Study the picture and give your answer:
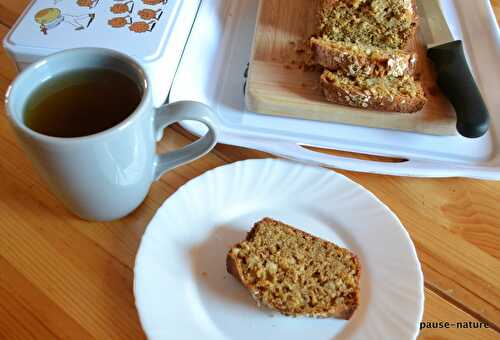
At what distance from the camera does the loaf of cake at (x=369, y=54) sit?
822mm

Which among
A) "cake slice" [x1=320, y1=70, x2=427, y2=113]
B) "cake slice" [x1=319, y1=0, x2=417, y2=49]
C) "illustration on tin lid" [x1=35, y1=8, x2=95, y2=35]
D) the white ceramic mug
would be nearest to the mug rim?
the white ceramic mug

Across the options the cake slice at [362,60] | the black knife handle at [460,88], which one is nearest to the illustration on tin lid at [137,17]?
the cake slice at [362,60]

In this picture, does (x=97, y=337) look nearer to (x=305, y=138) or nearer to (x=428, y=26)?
(x=305, y=138)

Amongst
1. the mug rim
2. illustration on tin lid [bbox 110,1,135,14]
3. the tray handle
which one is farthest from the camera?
illustration on tin lid [bbox 110,1,135,14]

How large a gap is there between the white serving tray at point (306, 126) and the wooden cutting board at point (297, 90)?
0.06ft

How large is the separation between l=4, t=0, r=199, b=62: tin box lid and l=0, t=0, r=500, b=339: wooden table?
166 millimetres

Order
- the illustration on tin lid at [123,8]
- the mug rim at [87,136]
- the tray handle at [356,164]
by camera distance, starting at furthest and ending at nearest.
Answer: the illustration on tin lid at [123,8] → the tray handle at [356,164] → the mug rim at [87,136]

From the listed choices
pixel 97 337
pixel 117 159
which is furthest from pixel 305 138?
pixel 97 337

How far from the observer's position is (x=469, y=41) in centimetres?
103

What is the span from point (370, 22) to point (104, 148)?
2.30 feet

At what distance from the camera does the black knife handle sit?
2.51ft

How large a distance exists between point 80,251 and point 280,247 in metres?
0.30

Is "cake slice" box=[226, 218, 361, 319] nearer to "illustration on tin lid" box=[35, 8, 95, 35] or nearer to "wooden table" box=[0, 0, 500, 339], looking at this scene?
"wooden table" box=[0, 0, 500, 339]

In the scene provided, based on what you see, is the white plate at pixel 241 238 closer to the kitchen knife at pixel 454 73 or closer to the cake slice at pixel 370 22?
the kitchen knife at pixel 454 73
